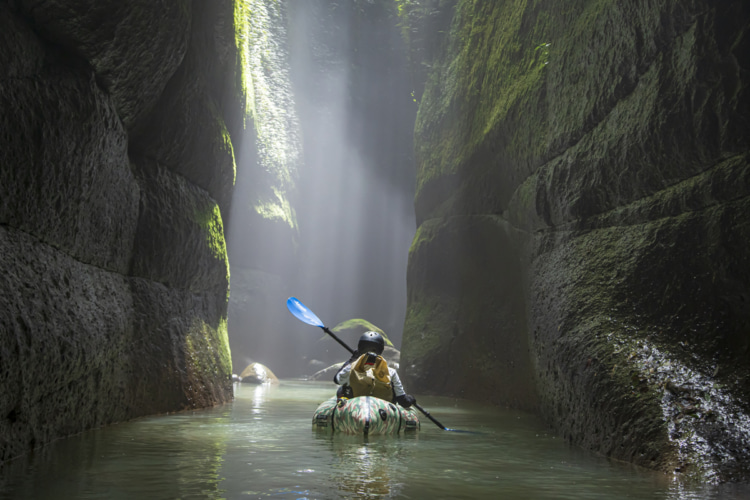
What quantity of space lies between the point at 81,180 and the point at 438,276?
31.7 ft

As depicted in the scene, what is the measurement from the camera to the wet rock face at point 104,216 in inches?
166

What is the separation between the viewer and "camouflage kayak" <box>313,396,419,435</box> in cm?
574

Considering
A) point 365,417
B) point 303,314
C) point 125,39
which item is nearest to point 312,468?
point 365,417

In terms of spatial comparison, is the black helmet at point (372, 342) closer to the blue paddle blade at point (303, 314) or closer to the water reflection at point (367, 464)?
the water reflection at point (367, 464)

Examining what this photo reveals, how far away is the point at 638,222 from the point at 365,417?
3.22m

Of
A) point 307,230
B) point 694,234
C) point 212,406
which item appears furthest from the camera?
point 307,230

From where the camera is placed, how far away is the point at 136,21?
541cm

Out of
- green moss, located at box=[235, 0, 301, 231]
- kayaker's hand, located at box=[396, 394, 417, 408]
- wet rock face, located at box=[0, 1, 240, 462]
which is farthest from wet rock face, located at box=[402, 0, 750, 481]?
green moss, located at box=[235, 0, 301, 231]

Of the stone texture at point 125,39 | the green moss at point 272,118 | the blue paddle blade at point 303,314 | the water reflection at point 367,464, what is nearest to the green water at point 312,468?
the water reflection at point 367,464

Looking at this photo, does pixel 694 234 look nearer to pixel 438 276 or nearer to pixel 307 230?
pixel 438 276

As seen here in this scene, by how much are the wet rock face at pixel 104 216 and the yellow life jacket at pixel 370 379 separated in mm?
2512

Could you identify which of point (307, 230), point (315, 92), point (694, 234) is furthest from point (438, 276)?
point (307, 230)

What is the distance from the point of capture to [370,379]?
636cm

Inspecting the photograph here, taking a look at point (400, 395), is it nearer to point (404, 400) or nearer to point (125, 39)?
point (404, 400)
